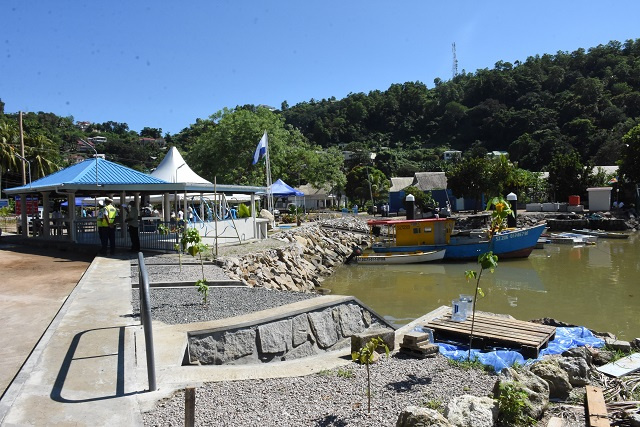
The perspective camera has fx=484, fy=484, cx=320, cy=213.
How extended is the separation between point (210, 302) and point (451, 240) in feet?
64.7

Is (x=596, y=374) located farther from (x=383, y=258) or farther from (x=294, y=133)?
(x=294, y=133)

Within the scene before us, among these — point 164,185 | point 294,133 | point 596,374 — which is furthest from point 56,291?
point 294,133

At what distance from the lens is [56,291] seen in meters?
10.4

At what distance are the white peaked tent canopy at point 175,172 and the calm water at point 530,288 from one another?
7772 millimetres

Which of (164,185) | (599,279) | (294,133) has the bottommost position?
(599,279)

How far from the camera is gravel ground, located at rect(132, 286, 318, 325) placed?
859 centimetres

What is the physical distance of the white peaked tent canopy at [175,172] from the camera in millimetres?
21623

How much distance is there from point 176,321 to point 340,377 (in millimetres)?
3419

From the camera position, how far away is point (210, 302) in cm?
982

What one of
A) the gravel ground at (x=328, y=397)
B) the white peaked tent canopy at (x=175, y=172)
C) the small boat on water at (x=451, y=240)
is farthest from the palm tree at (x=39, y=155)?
the gravel ground at (x=328, y=397)

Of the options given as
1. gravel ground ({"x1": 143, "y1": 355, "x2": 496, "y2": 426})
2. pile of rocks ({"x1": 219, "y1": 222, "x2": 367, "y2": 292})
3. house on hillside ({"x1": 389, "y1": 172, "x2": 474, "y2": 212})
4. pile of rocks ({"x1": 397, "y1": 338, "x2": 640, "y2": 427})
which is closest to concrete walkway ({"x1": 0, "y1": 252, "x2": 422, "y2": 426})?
gravel ground ({"x1": 143, "y1": 355, "x2": 496, "y2": 426})

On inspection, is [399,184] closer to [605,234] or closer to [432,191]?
[432,191]

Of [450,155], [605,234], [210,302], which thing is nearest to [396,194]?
[605,234]

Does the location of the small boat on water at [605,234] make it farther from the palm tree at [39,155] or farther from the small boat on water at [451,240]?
the palm tree at [39,155]
